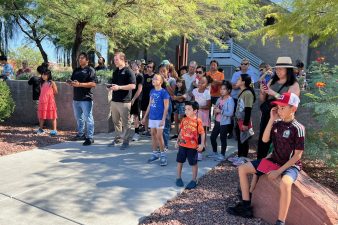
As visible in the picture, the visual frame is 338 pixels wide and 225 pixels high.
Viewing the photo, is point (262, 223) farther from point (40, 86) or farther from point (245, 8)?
point (245, 8)

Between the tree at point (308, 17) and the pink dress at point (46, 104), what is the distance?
5.15 m

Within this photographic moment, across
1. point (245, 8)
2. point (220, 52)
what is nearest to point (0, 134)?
point (245, 8)

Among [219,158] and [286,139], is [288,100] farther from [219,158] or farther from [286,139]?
[219,158]

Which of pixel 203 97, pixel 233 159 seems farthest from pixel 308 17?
pixel 233 159

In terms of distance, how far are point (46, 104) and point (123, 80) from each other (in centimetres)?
243

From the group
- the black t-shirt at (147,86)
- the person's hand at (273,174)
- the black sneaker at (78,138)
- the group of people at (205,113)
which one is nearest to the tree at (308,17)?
the group of people at (205,113)

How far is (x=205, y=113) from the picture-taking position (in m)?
6.87

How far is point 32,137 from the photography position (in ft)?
26.0

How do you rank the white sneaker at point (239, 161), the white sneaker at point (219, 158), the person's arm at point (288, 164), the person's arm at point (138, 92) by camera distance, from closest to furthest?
the person's arm at point (288, 164) < the white sneaker at point (239, 161) < the white sneaker at point (219, 158) < the person's arm at point (138, 92)

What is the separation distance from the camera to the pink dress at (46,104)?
8.37 meters

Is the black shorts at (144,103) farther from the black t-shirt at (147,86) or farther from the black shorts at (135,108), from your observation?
the black shorts at (135,108)

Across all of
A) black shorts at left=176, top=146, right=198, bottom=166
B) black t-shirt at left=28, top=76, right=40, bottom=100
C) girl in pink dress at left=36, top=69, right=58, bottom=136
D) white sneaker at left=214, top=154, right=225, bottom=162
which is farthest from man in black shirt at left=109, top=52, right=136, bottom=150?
black t-shirt at left=28, top=76, right=40, bottom=100

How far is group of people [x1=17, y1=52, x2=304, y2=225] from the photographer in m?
3.95

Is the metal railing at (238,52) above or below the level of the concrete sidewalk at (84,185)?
above
